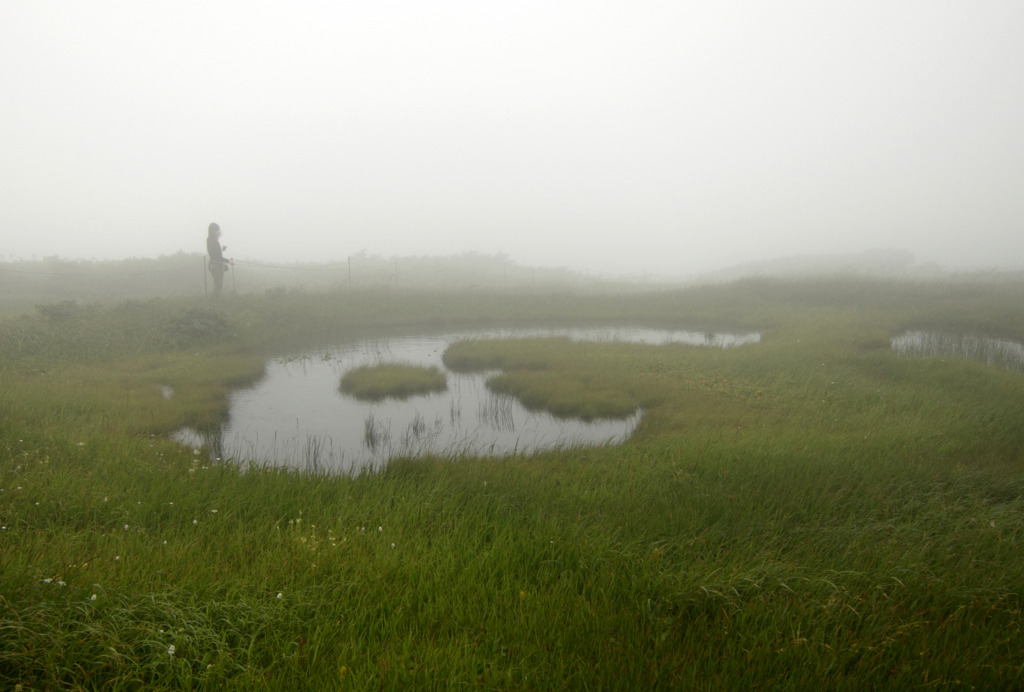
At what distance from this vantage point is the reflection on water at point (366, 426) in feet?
29.0

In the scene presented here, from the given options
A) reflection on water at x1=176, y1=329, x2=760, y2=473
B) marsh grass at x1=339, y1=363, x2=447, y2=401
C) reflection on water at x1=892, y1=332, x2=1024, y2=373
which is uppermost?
reflection on water at x1=892, y1=332, x2=1024, y2=373

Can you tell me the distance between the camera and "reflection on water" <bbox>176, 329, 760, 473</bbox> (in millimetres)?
8828

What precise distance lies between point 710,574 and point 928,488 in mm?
4179

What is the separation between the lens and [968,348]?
602 inches

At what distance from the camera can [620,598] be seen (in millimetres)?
3982

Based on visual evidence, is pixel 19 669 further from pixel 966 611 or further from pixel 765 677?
pixel 966 611

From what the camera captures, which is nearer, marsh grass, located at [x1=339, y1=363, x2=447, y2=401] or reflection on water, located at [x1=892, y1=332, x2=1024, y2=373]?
marsh grass, located at [x1=339, y1=363, x2=447, y2=401]

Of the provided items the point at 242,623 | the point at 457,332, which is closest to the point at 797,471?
the point at 242,623

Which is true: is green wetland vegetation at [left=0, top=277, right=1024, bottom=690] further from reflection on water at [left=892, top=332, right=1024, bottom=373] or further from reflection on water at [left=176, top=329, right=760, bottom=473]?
reflection on water at [left=892, top=332, right=1024, bottom=373]

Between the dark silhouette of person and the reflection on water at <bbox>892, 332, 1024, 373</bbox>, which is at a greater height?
the dark silhouette of person

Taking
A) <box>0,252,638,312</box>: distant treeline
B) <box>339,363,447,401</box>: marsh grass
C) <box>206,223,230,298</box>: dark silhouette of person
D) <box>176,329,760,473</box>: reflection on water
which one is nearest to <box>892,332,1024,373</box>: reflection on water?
<box>176,329,760,473</box>: reflection on water

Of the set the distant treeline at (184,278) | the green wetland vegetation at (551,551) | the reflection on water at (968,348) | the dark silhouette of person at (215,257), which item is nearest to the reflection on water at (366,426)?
the green wetland vegetation at (551,551)

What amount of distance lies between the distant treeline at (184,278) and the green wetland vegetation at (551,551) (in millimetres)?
17233

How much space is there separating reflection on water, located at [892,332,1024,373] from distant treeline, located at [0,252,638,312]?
825 inches
